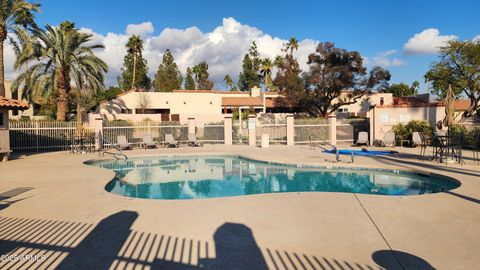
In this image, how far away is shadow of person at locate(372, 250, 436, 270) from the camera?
388 cm

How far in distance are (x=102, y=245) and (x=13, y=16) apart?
19.0m

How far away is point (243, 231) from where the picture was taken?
5.15 m

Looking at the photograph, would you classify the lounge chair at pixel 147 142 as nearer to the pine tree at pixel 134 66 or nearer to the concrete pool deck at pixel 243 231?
the concrete pool deck at pixel 243 231

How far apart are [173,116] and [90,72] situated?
1577 centimetres

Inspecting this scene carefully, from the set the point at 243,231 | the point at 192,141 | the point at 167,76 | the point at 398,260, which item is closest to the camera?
the point at 398,260

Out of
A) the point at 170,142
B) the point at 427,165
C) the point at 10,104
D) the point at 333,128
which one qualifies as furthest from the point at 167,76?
the point at 427,165

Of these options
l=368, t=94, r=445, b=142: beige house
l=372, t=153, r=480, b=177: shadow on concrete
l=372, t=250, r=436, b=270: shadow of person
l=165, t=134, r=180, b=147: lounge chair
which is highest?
l=368, t=94, r=445, b=142: beige house

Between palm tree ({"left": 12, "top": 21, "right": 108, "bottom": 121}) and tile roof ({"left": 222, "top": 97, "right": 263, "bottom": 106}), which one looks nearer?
palm tree ({"left": 12, "top": 21, "right": 108, "bottom": 121})

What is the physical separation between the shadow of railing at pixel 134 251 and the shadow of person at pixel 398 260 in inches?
1.0

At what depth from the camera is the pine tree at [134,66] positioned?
53.9 meters

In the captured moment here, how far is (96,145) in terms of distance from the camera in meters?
Answer: 20.0

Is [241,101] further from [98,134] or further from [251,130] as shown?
[98,134]

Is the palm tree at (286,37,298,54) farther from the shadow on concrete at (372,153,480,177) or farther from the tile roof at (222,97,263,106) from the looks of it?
the shadow on concrete at (372,153,480,177)

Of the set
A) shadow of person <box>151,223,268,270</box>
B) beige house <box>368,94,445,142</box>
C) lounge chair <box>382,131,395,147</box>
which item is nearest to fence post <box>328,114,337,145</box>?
beige house <box>368,94,445,142</box>
